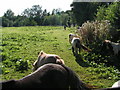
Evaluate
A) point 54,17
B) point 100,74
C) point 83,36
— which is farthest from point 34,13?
point 100,74

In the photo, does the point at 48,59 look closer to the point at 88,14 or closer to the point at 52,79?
the point at 52,79

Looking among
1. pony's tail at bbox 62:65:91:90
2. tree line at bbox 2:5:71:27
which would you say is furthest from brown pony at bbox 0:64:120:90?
tree line at bbox 2:5:71:27

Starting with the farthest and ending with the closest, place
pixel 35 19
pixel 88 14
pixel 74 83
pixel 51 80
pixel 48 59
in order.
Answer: pixel 35 19 → pixel 88 14 → pixel 48 59 → pixel 74 83 → pixel 51 80

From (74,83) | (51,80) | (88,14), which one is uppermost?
(88,14)

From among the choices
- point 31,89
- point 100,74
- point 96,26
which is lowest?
point 100,74

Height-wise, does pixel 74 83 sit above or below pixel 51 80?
below

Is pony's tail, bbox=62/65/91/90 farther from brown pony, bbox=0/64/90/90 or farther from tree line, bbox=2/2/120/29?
tree line, bbox=2/2/120/29

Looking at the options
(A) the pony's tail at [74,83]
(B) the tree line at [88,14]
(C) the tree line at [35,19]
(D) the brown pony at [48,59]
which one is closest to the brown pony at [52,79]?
(A) the pony's tail at [74,83]

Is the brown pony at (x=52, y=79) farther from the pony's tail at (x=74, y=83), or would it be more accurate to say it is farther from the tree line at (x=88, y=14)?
the tree line at (x=88, y=14)

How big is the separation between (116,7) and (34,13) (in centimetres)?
10435

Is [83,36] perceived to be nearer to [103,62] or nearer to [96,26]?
[96,26]

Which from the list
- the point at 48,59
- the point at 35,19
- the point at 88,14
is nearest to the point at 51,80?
the point at 48,59

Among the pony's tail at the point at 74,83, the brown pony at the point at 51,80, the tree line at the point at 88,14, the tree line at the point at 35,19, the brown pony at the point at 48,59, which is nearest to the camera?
the brown pony at the point at 51,80

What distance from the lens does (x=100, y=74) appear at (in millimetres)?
7777
